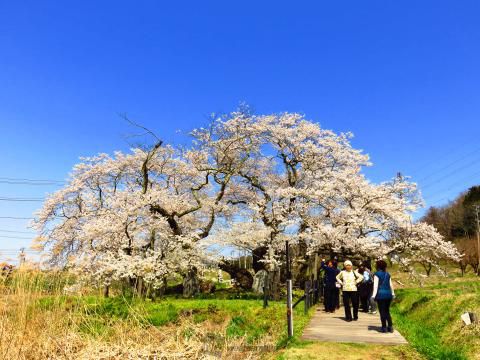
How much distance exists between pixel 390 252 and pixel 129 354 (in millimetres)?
17863

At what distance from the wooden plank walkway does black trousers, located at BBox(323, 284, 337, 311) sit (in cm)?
98

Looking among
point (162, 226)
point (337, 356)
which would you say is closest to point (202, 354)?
point (337, 356)

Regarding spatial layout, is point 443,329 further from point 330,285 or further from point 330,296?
point 330,296

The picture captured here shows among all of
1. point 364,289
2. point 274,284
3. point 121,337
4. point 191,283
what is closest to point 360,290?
point 364,289

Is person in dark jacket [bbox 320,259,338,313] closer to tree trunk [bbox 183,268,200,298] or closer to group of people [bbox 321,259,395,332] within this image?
group of people [bbox 321,259,395,332]

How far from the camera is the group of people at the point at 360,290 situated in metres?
9.77

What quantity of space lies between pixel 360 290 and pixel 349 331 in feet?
14.2

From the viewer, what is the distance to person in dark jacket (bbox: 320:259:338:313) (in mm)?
13234

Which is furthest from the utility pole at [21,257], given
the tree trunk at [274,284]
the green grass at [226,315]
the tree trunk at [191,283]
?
the tree trunk at [191,283]

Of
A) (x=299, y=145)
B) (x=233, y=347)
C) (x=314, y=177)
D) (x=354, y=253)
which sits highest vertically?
(x=299, y=145)

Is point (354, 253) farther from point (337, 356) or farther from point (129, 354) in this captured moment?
point (129, 354)

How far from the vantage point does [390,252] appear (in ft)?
72.0

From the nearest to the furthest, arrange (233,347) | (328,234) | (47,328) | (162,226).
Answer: (47,328) → (233,347) → (328,234) → (162,226)

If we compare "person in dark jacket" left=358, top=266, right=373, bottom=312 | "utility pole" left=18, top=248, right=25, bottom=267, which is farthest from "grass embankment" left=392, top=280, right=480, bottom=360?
"utility pole" left=18, top=248, right=25, bottom=267
